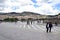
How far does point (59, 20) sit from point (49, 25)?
4155 cm

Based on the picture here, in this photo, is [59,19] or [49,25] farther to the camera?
[59,19]

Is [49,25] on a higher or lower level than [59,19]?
higher

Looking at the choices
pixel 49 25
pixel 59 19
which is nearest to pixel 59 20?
pixel 59 19

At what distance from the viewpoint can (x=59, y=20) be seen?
231 ft

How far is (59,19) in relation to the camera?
226 ft

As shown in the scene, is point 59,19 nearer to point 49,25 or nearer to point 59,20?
point 59,20

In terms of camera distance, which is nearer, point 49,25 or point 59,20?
point 49,25

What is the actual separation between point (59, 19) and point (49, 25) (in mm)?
40107

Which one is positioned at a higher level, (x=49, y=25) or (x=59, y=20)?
(x=49, y=25)

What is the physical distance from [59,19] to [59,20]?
1491 millimetres
